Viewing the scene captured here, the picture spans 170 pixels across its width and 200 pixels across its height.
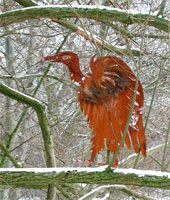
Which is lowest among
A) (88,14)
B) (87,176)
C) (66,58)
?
(87,176)

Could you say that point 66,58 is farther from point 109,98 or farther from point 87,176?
point 87,176

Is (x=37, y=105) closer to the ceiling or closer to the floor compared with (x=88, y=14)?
closer to the floor

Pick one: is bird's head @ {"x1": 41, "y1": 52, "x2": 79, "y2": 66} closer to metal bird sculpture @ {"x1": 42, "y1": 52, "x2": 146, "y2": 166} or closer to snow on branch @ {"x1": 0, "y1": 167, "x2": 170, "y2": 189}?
metal bird sculpture @ {"x1": 42, "y1": 52, "x2": 146, "y2": 166}

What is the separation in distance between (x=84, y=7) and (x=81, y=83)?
28.0 inches

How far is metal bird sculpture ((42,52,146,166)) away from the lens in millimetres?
2252

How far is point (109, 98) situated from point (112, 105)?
6 cm

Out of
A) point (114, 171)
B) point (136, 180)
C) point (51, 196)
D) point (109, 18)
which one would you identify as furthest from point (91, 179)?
point (51, 196)

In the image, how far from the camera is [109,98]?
2326 mm

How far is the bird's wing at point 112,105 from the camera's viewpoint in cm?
226

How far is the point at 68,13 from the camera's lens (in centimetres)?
261

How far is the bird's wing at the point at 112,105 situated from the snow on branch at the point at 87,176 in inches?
13.8

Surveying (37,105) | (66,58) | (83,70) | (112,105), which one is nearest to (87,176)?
(112,105)

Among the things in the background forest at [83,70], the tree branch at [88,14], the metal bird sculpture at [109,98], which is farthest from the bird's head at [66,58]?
the tree branch at [88,14]

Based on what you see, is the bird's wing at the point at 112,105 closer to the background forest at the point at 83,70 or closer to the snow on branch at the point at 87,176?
the background forest at the point at 83,70
